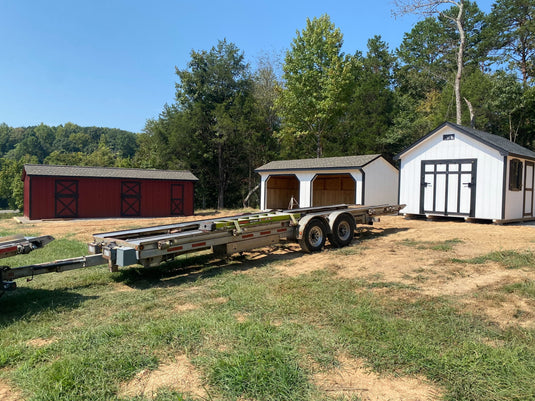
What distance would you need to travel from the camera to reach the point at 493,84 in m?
27.2

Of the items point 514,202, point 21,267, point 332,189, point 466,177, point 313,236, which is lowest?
point 21,267

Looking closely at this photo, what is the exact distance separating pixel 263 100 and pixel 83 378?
35.6m

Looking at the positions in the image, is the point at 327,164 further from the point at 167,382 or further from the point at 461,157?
the point at 167,382

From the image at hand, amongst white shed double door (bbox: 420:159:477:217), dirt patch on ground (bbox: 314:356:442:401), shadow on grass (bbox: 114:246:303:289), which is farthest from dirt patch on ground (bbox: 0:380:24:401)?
white shed double door (bbox: 420:159:477:217)

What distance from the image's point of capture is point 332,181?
24.2 metres

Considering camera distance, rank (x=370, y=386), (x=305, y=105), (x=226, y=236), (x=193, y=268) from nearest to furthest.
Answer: (x=370, y=386) → (x=226, y=236) → (x=193, y=268) → (x=305, y=105)

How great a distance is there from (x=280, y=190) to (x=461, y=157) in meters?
11.9

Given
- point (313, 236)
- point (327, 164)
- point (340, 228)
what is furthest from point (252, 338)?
point (327, 164)

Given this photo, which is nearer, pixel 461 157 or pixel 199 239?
pixel 199 239

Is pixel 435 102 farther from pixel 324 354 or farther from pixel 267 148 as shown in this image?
pixel 324 354

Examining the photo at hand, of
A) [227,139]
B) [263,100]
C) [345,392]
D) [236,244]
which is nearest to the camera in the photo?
[345,392]

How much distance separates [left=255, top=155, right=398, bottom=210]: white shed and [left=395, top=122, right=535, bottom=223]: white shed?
86.2 inches

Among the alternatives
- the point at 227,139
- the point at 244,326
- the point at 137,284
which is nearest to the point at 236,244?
the point at 137,284

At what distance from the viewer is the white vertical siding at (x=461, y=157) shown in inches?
562
